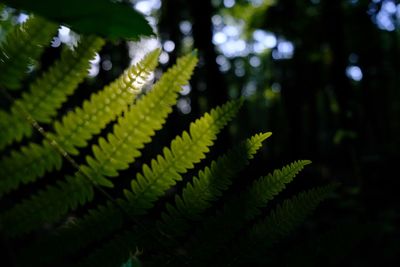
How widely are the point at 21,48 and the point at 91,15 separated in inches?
14.2

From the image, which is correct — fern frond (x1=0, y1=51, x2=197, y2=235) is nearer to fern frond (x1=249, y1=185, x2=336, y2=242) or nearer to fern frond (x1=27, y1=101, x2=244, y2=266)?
fern frond (x1=27, y1=101, x2=244, y2=266)

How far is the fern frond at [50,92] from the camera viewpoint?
74cm

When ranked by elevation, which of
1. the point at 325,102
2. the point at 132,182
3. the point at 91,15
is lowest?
the point at 132,182

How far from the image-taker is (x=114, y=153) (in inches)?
31.7

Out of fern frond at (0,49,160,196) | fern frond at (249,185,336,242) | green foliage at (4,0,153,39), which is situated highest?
green foliage at (4,0,153,39)

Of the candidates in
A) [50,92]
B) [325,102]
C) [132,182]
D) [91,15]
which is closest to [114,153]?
[132,182]

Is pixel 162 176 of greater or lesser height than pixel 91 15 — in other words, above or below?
below

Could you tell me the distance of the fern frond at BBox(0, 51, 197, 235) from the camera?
76 cm

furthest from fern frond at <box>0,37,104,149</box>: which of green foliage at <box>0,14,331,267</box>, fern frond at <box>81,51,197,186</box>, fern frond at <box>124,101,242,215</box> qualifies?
fern frond at <box>124,101,242,215</box>

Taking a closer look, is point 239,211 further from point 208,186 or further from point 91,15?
point 91,15

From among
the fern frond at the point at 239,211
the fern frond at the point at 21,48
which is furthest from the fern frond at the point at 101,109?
the fern frond at the point at 239,211

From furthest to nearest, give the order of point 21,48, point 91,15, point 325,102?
point 325,102, point 21,48, point 91,15

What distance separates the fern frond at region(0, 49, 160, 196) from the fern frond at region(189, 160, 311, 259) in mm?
305

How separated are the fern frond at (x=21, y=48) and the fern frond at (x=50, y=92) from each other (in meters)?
0.04
